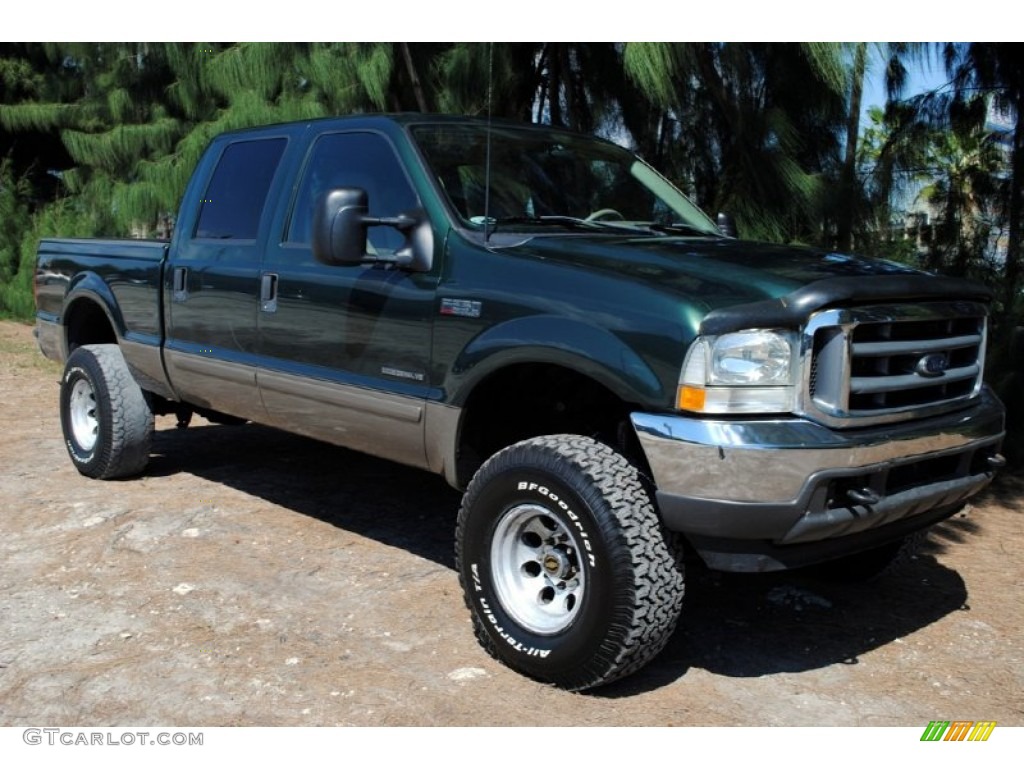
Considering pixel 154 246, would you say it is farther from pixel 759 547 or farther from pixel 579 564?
pixel 759 547

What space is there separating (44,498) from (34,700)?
2665mm

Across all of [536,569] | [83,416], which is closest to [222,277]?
[83,416]

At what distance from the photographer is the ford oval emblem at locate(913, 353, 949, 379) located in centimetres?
364

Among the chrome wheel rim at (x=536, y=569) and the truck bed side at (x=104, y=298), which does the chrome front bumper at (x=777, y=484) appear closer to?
the chrome wheel rim at (x=536, y=569)

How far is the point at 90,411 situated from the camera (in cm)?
646

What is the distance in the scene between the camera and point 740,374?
329 centimetres

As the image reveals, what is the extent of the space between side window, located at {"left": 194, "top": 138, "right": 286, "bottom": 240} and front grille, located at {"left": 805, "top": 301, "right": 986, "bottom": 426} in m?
2.88

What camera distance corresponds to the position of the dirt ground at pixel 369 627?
11.6 ft

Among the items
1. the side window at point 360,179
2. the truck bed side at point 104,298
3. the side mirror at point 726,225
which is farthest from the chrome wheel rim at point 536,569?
the truck bed side at point 104,298

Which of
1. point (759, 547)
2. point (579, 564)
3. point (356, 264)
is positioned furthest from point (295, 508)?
point (759, 547)

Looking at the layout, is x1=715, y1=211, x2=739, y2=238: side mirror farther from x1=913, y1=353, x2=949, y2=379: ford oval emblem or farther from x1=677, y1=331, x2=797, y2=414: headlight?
x1=677, y1=331, x2=797, y2=414: headlight

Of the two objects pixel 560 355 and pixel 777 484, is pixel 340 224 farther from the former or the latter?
pixel 777 484

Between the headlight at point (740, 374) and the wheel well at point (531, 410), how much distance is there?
637 mm

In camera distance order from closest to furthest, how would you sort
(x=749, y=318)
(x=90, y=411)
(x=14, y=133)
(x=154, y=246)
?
(x=749, y=318) → (x=154, y=246) → (x=90, y=411) → (x=14, y=133)
